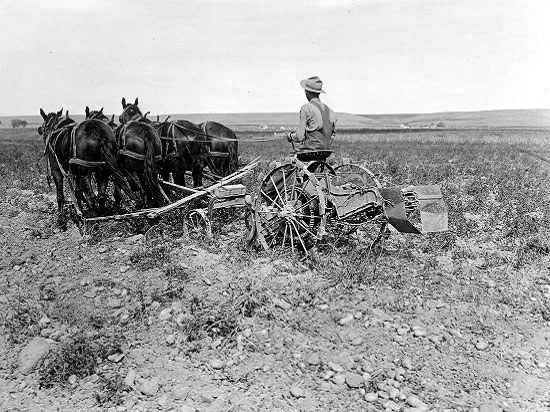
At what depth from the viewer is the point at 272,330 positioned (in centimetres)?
473

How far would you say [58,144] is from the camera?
8.29m

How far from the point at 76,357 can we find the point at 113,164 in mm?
4484

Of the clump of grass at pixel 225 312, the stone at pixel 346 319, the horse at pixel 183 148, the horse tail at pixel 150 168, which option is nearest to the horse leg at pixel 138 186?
the horse tail at pixel 150 168

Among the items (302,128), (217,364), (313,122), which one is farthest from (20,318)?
(313,122)

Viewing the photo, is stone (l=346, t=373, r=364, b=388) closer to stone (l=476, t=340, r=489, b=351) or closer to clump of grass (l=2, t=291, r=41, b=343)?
stone (l=476, t=340, r=489, b=351)

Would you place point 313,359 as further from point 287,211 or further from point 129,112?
point 129,112

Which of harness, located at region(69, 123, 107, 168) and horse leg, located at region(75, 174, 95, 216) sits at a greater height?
harness, located at region(69, 123, 107, 168)

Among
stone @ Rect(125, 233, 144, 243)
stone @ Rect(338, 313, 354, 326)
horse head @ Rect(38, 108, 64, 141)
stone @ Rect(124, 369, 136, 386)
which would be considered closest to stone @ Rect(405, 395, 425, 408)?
stone @ Rect(338, 313, 354, 326)

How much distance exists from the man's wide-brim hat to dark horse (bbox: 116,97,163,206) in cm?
319

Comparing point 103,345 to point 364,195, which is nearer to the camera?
point 103,345

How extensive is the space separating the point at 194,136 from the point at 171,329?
5.42 metres

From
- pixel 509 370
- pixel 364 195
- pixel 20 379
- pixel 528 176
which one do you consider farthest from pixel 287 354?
pixel 528 176

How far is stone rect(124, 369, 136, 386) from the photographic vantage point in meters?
4.01

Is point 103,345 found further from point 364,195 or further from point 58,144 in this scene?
point 58,144
